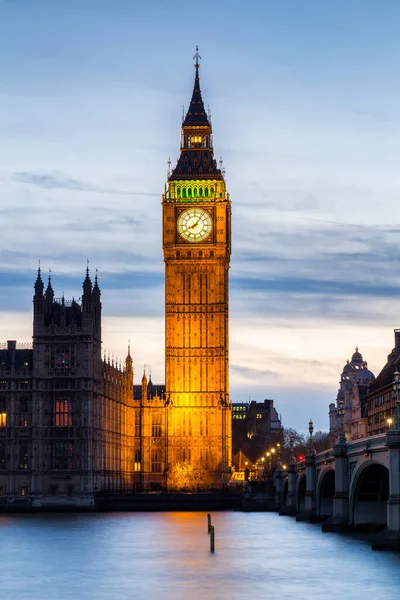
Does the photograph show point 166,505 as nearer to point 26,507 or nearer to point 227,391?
point 26,507

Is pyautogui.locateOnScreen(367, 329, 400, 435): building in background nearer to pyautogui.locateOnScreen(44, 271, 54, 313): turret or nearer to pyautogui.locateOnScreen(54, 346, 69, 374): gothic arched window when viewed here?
pyautogui.locateOnScreen(54, 346, 69, 374): gothic arched window

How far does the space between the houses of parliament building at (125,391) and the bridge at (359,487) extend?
129 ft

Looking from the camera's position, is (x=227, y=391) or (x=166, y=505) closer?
(x=166, y=505)

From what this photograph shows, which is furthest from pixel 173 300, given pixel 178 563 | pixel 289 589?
pixel 289 589

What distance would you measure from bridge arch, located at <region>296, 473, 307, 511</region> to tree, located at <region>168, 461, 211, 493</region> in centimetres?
4296

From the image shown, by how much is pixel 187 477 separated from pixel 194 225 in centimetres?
3665

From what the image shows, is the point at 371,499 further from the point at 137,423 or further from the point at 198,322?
the point at 137,423

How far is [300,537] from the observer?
319 ft

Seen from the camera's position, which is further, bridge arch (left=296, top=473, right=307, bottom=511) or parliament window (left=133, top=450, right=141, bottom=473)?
parliament window (left=133, top=450, right=141, bottom=473)

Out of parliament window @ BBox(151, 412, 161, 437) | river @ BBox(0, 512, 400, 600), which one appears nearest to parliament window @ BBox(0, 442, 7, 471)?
parliament window @ BBox(151, 412, 161, 437)

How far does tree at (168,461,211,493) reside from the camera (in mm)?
185000

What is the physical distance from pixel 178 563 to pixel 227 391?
4437 inches

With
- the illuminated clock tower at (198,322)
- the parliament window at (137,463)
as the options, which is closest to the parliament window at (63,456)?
the illuminated clock tower at (198,322)

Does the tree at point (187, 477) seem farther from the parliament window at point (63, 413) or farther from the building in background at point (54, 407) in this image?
the parliament window at point (63, 413)
